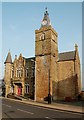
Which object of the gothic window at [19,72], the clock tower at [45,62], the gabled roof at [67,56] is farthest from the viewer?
the gothic window at [19,72]

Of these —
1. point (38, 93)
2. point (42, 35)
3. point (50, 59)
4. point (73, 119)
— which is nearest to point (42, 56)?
point (50, 59)

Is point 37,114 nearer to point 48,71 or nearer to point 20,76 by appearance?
point 48,71

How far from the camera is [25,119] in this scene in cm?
1500

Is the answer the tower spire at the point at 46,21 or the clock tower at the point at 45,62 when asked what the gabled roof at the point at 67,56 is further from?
the tower spire at the point at 46,21

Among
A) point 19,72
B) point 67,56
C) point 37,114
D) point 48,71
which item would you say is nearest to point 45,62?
point 48,71

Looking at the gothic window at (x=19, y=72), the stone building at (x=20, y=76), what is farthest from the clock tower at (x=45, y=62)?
the gothic window at (x=19, y=72)

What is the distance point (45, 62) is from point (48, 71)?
2.09m

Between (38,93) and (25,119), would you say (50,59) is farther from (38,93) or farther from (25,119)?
(25,119)

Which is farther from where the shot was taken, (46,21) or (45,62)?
(46,21)

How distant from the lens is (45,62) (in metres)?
35.0

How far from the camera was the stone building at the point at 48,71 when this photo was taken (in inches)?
1353

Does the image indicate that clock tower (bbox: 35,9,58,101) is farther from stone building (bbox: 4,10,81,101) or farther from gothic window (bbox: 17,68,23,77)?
gothic window (bbox: 17,68,23,77)

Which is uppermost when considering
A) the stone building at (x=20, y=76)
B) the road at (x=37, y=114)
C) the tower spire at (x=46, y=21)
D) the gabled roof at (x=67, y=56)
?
the tower spire at (x=46, y=21)

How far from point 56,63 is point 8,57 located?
14.9 metres
